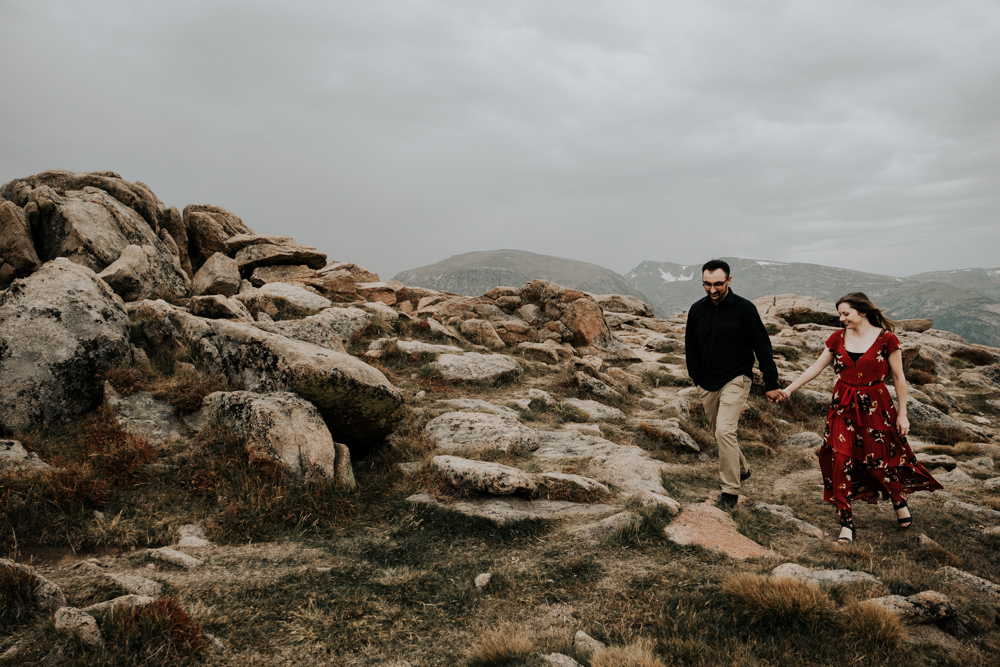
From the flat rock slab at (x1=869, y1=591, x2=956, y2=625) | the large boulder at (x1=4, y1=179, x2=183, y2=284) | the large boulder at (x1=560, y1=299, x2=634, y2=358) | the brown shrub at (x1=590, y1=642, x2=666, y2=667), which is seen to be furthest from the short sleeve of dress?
the large boulder at (x1=4, y1=179, x2=183, y2=284)

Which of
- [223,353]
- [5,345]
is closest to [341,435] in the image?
[223,353]

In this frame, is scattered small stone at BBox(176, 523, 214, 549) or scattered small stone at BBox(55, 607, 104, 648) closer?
scattered small stone at BBox(55, 607, 104, 648)

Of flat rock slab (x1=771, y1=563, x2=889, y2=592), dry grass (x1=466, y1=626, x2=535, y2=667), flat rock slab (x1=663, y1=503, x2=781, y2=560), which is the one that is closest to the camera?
dry grass (x1=466, y1=626, x2=535, y2=667)

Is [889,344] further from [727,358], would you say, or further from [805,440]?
[805,440]

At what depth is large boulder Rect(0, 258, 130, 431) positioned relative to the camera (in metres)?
7.38

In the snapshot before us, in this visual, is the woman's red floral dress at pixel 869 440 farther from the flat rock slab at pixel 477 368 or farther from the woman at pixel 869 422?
the flat rock slab at pixel 477 368

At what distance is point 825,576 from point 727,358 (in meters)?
3.70

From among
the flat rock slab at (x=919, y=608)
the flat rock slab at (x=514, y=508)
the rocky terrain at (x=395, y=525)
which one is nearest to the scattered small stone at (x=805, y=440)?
the rocky terrain at (x=395, y=525)

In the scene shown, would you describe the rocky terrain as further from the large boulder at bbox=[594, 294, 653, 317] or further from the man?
the large boulder at bbox=[594, 294, 653, 317]

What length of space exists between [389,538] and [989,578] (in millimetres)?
7482

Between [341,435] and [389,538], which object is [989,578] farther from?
[341,435]

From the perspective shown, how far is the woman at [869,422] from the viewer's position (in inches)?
271

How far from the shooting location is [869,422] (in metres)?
7.02

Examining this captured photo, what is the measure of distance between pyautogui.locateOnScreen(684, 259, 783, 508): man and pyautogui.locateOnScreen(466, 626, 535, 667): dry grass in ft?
16.8
